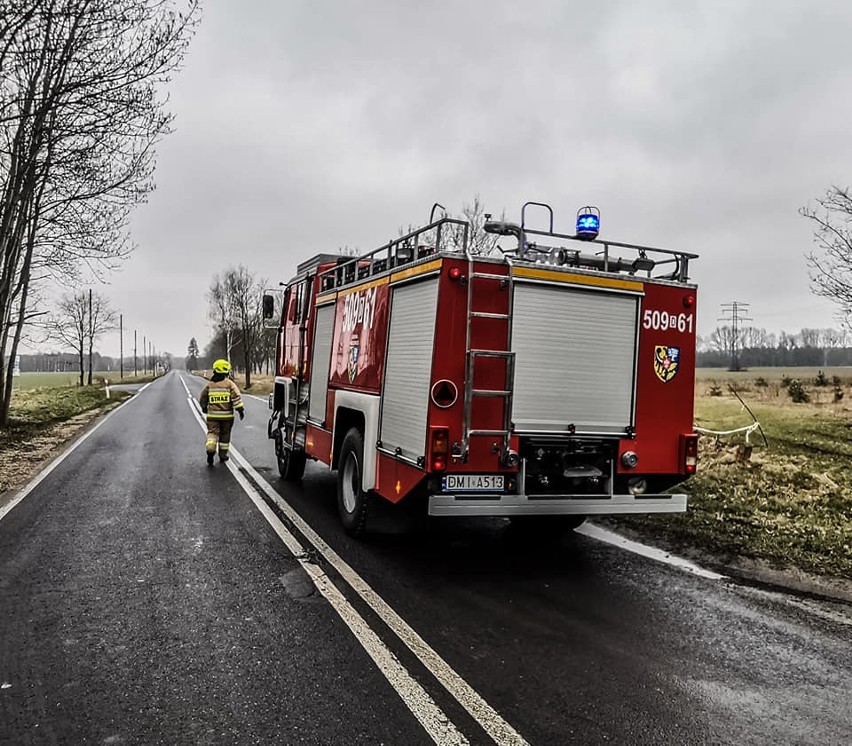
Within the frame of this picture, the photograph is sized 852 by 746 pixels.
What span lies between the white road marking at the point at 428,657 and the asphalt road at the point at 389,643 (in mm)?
16

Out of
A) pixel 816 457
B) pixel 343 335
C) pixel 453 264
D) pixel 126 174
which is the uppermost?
pixel 126 174

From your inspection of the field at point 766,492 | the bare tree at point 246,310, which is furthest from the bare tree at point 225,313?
the field at point 766,492

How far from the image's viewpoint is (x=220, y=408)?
10852mm

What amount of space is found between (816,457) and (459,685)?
9.75 m

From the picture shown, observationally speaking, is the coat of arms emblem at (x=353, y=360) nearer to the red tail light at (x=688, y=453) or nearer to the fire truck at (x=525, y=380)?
the fire truck at (x=525, y=380)

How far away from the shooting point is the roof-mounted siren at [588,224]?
6012 millimetres

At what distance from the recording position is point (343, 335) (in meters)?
7.17

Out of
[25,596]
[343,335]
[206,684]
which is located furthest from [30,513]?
[206,684]

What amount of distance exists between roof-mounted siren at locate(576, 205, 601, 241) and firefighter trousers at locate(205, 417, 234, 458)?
715 cm

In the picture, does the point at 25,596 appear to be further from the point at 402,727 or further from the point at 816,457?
the point at 816,457

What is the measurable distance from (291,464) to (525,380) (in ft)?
16.9

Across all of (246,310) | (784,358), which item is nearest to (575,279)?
(246,310)

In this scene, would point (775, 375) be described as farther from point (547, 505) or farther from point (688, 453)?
point (547, 505)

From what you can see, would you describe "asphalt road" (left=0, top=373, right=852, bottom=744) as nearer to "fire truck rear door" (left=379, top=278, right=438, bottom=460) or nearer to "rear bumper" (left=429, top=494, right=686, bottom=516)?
"rear bumper" (left=429, top=494, right=686, bottom=516)
